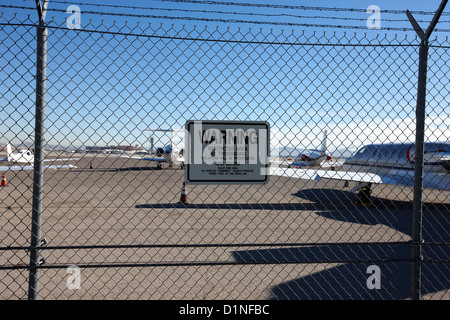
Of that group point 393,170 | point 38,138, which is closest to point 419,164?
point 38,138

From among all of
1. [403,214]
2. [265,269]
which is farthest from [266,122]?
[403,214]

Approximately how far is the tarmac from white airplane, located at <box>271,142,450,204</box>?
115 centimetres

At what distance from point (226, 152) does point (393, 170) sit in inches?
495

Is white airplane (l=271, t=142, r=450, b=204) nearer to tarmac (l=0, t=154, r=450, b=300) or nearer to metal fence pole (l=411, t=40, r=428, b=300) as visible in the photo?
tarmac (l=0, t=154, r=450, b=300)

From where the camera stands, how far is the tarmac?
161 inches

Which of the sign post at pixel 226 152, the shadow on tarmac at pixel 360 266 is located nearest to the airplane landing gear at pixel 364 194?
the shadow on tarmac at pixel 360 266

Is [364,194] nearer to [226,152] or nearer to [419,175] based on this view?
[419,175]

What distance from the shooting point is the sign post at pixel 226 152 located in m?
3.16

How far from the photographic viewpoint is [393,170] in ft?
44.2

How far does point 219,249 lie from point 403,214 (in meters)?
→ 7.42

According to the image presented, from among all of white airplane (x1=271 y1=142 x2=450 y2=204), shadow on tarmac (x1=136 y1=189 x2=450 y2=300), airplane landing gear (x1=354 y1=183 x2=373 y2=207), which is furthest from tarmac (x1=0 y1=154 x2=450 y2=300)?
white airplane (x1=271 y1=142 x2=450 y2=204)

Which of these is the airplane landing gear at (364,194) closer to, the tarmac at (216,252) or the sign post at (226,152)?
the tarmac at (216,252)

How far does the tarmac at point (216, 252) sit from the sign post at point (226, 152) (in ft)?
2.27
